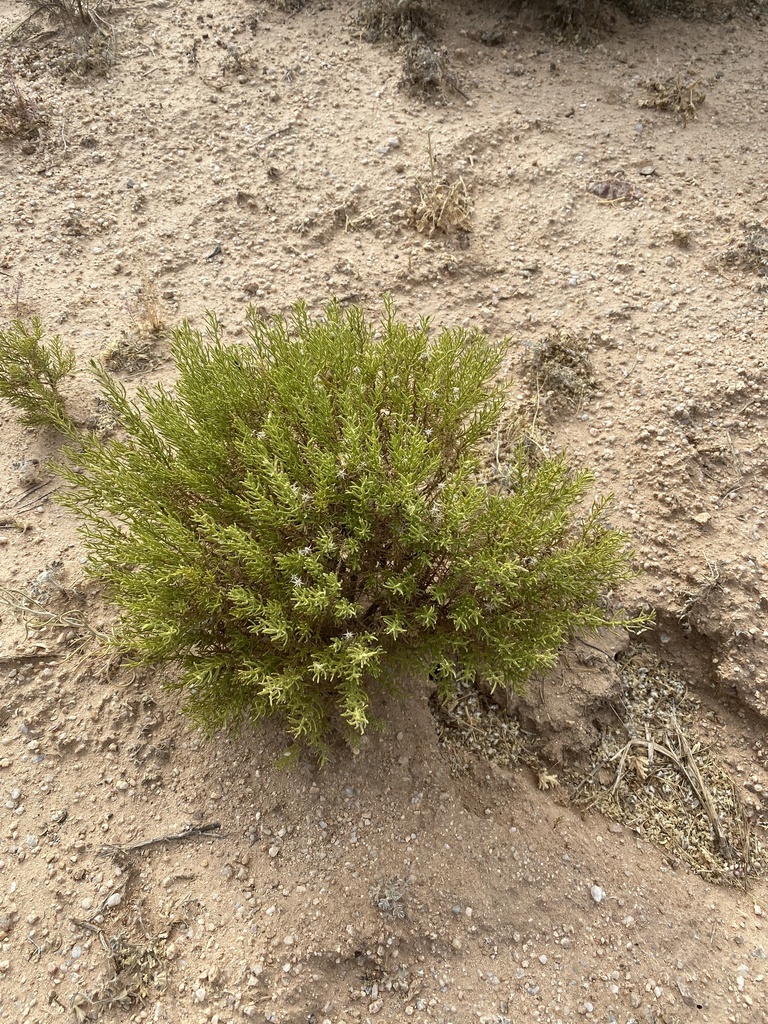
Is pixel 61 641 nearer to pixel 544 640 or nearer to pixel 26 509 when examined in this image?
pixel 26 509

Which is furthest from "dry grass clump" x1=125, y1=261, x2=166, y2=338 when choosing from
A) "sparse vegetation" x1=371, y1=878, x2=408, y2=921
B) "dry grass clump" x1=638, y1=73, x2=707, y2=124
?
"dry grass clump" x1=638, y1=73, x2=707, y2=124

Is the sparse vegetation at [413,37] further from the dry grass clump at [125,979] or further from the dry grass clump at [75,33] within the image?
the dry grass clump at [125,979]

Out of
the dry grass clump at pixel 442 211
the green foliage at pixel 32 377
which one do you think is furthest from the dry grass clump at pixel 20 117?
the dry grass clump at pixel 442 211

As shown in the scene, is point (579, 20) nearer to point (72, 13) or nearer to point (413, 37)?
point (413, 37)

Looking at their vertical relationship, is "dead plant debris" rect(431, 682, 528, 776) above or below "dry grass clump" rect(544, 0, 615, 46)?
below

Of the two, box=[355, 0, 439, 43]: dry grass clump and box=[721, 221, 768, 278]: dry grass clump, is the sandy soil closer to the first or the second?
box=[721, 221, 768, 278]: dry grass clump

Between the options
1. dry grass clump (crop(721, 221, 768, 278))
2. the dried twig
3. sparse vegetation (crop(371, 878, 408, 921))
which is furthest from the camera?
dry grass clump (crop(721, 221, 768, 278))

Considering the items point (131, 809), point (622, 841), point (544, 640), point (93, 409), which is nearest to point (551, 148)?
point (93, 409)
